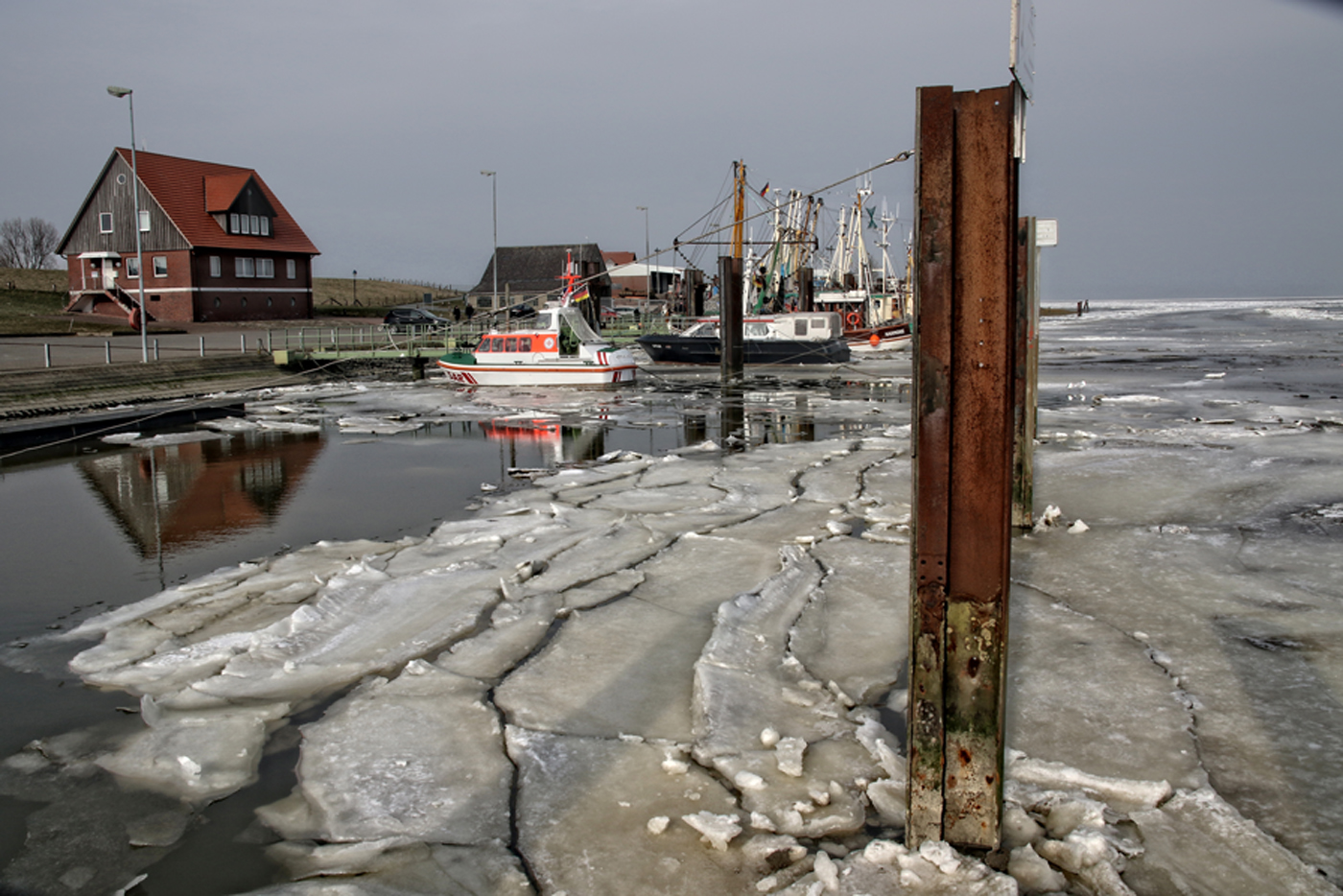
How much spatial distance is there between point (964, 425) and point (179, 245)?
167 ft

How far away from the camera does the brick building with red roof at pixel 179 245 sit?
46969mm

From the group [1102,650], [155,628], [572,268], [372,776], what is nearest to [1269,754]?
[1102,650]

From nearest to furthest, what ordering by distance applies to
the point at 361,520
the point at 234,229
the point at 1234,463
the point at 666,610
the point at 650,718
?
the point at 650,718 < the point at 666,610 < the point at 361,520 < the point at 1234,463 < the point at 234,229

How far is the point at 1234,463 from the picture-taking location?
39.8 ft

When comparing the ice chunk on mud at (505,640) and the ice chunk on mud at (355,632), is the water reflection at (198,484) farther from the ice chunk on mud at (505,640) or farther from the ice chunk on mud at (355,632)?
the ice chunk on mud at (505,640)

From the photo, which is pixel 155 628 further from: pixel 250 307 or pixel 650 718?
pixel 250 307

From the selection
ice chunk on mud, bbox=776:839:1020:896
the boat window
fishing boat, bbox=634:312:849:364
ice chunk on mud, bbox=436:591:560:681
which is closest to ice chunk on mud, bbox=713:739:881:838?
ice chunk on mud, bbox=776:839:1020:896

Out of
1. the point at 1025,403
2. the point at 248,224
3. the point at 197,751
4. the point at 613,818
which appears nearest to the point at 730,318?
the point at 1025,403

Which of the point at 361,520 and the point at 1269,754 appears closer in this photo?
the point at 1269,754

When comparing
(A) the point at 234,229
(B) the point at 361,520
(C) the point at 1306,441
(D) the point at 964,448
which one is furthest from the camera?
(A) the point at 234,229

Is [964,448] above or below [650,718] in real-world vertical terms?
above

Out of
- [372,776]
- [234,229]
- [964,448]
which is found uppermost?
[234,229]

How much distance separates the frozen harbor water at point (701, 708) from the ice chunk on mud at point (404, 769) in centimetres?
2

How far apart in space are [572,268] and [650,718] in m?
27.4
